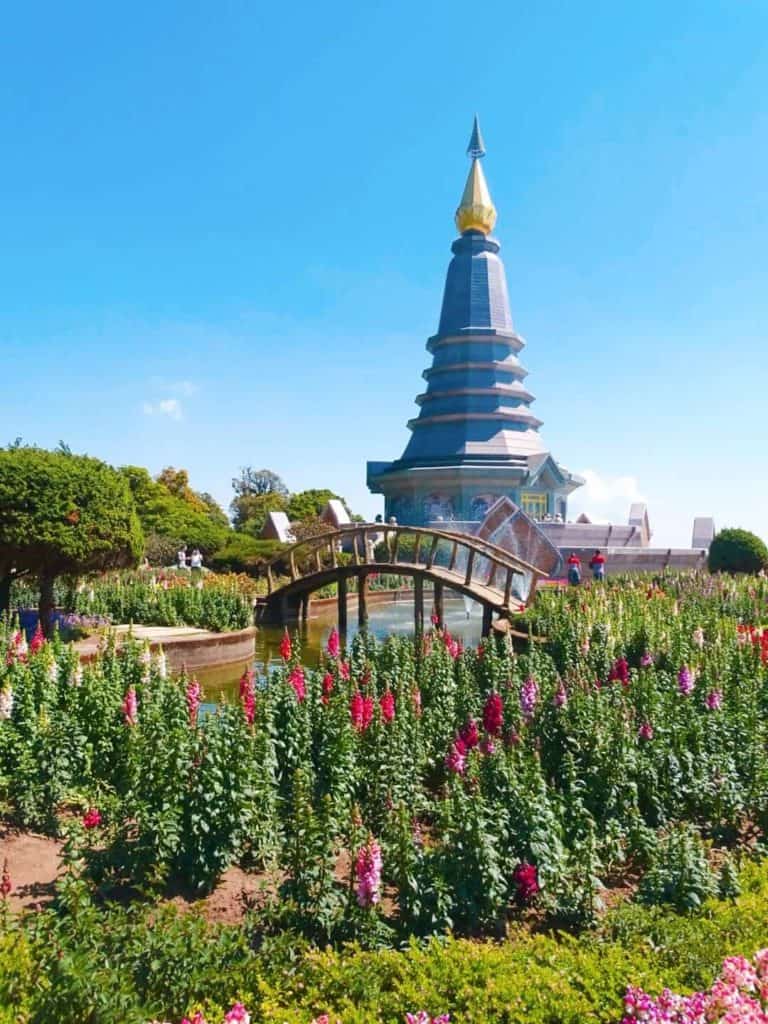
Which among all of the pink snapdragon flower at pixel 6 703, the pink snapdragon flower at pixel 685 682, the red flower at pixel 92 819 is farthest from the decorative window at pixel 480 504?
the red flower at pixel 92 819

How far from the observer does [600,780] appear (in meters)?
6.34

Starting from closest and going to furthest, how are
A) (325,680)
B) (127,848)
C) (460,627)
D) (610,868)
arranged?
1. (127,848)
2. (610,868)
3. (325,680)
4. (460,627)

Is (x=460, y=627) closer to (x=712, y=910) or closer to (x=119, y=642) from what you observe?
(x=119, y=642)

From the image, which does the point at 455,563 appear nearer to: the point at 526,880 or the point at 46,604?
the point at 46,604

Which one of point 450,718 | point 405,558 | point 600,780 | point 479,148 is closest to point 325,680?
point 450,718

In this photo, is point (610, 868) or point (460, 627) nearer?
point (610, 868)

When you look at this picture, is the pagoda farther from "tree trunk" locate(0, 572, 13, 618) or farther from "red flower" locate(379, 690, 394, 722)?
"red flower" locate(379, 690, 394, 722)

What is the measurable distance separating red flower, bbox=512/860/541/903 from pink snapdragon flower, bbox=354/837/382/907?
1.00 meters

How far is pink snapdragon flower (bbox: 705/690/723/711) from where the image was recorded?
7.92 metres

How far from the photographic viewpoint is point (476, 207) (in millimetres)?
46656

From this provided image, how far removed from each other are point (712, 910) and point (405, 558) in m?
29.4

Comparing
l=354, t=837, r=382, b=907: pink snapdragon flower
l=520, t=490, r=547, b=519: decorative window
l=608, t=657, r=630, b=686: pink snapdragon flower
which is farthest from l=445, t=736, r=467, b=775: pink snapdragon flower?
l=520, t=490, r=547, b=519: decorative window

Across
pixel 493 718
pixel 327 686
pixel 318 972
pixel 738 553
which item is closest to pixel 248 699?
pixel 327 686

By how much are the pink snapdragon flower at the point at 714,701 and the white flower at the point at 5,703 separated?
685 cm
